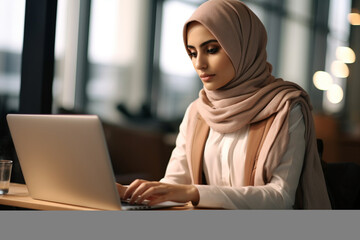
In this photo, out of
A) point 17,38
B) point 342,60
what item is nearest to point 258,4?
point 342,60

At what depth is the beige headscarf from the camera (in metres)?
1.49

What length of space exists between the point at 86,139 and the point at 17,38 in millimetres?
3025

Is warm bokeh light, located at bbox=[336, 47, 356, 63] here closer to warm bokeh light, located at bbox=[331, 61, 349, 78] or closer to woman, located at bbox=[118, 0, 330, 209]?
warm bokeh light, located at bbox=[331, 61, 349, 78]

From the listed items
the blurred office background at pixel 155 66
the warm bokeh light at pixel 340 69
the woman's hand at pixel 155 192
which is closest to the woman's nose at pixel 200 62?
the woman's hand at pixel 155 192

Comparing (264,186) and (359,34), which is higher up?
(359,34)

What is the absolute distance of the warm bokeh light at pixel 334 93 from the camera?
6645mm

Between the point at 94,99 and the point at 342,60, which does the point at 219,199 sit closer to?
the point at 94,99

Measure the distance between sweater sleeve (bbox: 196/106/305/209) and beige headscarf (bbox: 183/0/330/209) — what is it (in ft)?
0.08

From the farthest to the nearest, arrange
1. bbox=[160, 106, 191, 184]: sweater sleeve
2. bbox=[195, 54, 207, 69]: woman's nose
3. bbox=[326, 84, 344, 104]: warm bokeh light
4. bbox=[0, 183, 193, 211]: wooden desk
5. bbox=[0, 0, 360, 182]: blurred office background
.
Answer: bbox=[326, 84, 344, 104]: warm bokeh light
bbox=[0, 0, 360, 182]: blurred office background
bbox=[160, 106, 191, 184]: sweater sleeve
bbox=[195, 54, 207, 69]: woman's nose
bbox=[0, 183, 193, 211]: wooden desk

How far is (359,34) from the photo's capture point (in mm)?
6758

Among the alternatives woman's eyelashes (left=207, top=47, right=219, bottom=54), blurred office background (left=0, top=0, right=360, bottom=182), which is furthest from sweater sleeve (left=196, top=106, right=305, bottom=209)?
blurred office background (left=0, top=0, right=360, bottom=182)

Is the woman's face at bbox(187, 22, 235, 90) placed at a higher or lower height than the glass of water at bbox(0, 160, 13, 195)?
higher

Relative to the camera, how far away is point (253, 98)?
1560 mm

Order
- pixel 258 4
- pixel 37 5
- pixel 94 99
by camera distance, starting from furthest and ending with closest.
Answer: pixel 258 4 < pixel 94 99 < pixel 37 5
